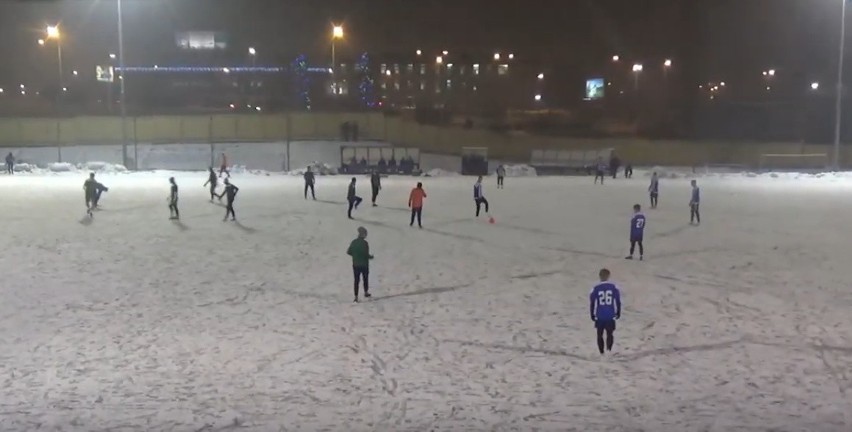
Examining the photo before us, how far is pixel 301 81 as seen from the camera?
273ft

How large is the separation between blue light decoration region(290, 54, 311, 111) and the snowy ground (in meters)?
57.1

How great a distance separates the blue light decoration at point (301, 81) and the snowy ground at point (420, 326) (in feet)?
187

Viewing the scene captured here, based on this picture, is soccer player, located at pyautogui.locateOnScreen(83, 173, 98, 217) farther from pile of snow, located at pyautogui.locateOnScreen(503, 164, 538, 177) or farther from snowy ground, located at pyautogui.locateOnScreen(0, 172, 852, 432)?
pile of snow, located at pyautogui.locateOnScreen(503, 164, 538, 177)

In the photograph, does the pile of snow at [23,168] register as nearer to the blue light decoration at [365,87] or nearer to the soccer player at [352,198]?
the soccer player at [352,198]

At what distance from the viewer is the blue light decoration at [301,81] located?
3216 inches

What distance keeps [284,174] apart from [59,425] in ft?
118

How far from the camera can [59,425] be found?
29.8 ft

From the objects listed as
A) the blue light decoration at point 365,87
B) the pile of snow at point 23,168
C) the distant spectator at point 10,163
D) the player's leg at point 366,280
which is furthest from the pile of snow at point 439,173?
the blue light decoration at point 365,87

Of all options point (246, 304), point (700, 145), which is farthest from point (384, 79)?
point (246, 304)

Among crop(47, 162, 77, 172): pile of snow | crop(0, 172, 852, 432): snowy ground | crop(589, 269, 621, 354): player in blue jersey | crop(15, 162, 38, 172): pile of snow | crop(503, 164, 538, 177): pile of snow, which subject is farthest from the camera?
crop(503, 164, 538, 177): pile of snow

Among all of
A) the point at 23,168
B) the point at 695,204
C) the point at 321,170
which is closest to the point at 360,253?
the point at 695,204

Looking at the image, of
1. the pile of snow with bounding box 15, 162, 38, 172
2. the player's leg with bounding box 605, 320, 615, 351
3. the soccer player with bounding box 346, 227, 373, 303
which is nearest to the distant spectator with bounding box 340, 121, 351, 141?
the pile of snow with bounding box 15, 162, 38, 172

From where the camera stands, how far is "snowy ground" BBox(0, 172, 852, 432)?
380 inches

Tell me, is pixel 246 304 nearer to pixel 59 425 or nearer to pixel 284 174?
pixel 59 425
